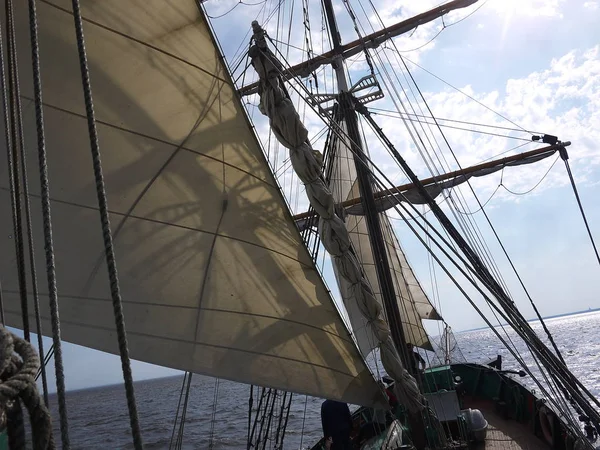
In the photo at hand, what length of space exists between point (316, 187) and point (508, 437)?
611 centimetres

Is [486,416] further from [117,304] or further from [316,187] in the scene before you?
[117,304]

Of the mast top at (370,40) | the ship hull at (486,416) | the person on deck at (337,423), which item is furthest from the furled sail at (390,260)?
the person on deck at (337,423)

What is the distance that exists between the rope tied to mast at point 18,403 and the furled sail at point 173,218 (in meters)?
2.64

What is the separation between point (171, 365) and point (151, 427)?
80.9 feet

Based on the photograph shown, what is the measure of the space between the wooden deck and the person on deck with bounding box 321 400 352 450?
97.9 inches

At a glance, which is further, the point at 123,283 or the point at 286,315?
the point at 286,315

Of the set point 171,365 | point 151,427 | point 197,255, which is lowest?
point 151,427

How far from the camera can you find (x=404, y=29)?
14.5 m

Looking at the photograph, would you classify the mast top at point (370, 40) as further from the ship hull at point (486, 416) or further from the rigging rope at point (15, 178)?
the rigging rope at point (15, 178)

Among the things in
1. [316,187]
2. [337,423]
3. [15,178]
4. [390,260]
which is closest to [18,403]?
[15,178]

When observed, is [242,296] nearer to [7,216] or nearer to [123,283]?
[123,283]

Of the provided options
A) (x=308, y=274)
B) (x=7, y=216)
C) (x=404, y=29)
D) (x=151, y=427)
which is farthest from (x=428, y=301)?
(x=7, y=216)

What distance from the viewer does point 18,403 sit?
5.02ft

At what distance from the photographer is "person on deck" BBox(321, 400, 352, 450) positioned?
6211mm
